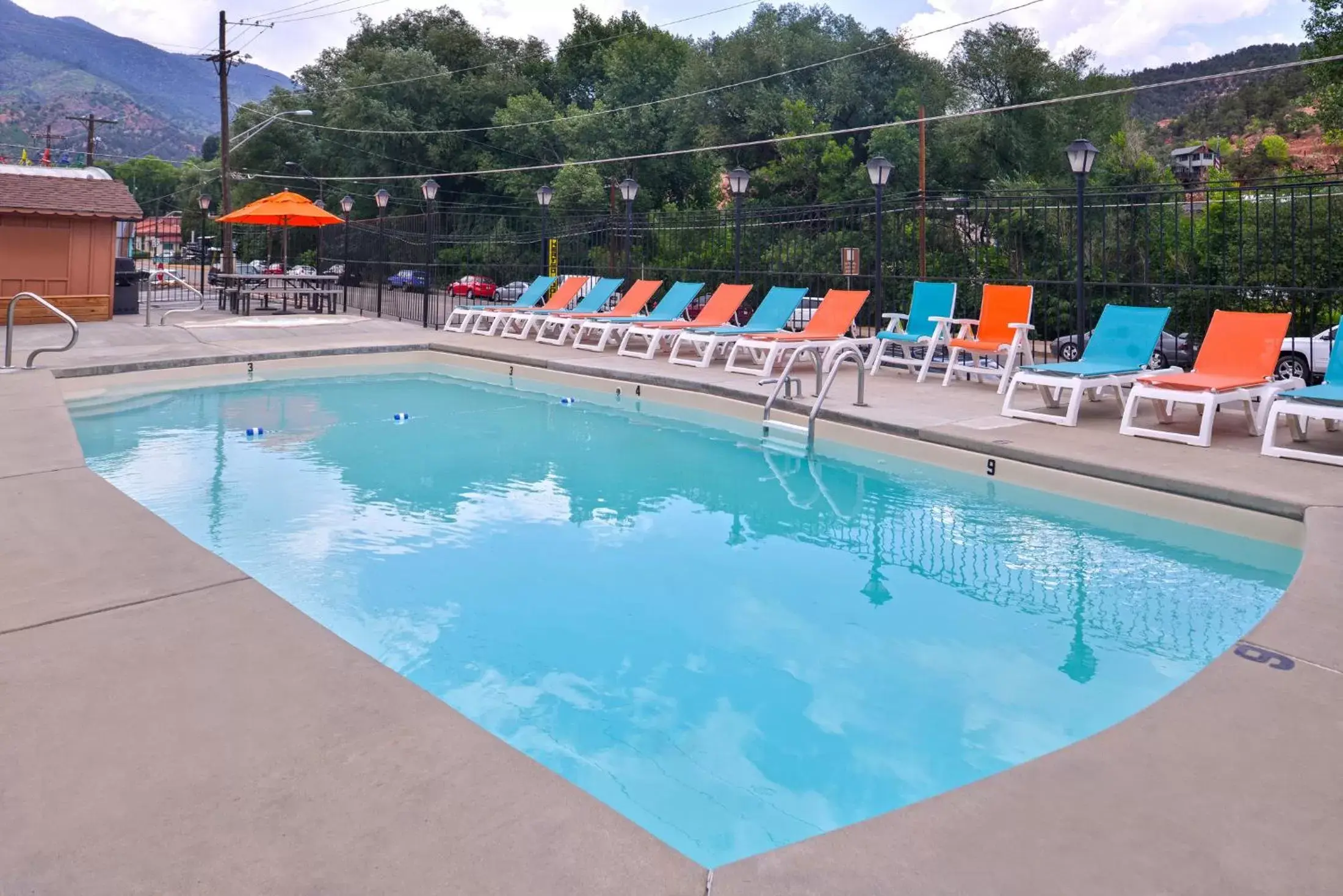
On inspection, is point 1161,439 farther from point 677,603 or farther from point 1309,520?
point 677,603

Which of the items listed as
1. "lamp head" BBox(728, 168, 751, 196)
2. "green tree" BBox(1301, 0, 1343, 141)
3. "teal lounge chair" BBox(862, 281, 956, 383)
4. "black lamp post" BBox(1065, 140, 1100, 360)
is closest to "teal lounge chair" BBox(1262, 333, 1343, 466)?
"black lamp post" BBox(1065, 140, 1100, 360)

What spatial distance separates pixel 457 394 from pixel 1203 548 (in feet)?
24.7

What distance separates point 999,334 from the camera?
32.0ft

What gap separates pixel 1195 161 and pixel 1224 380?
135 ft

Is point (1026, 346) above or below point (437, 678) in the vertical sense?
above

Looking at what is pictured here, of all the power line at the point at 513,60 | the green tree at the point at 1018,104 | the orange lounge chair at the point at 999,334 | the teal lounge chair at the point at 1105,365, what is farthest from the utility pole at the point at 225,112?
the teal lounge chair at the point at 1105,365

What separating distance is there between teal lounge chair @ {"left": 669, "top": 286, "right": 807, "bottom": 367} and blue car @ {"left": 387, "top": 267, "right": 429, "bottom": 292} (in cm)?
848

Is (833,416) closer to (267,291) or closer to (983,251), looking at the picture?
(983,251)

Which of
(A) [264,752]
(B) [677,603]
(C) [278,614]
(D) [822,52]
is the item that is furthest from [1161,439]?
(D) [822,52]

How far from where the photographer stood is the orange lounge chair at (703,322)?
1211 cm

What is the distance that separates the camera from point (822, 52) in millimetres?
38875

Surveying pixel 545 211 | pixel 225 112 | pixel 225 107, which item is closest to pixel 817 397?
pixel 545 211

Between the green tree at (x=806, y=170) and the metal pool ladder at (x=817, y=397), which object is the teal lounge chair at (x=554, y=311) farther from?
the green tree at (x=806, y=170)

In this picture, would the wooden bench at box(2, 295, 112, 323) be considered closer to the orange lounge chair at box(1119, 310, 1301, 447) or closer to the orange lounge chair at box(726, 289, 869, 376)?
the orange lounge chair at box(726, 289, 869, 376)
